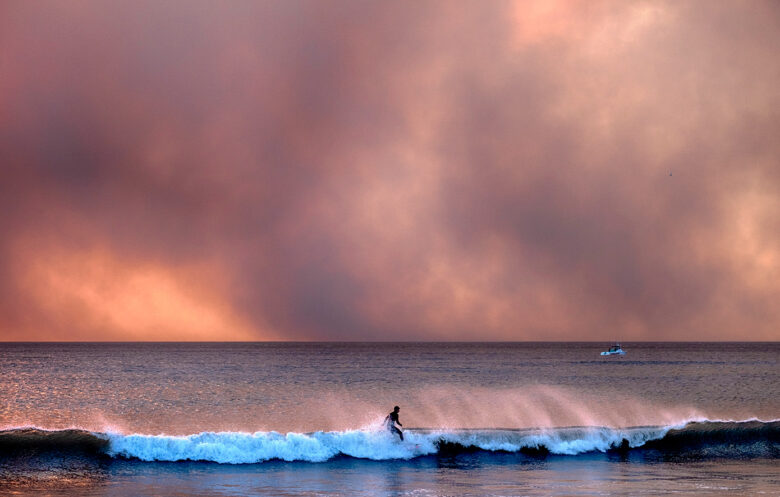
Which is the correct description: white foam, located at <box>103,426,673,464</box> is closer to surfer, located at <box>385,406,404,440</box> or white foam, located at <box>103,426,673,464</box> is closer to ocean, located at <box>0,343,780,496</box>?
ocean, located at <box>0,343,780,496</box>

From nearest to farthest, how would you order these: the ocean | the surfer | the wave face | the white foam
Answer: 1. the ocean
2. the white foam
3. the wave face
4. the surfer

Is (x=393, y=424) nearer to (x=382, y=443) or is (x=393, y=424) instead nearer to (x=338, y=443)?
(x=382, y=443)

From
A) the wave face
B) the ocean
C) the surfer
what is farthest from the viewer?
the surfer

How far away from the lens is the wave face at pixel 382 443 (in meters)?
25.4

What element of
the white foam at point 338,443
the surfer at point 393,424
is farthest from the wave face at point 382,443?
the surfer at point 393,424

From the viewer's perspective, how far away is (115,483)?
21438 millimetres

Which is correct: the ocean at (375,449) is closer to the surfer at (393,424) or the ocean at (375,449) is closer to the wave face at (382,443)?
the wave face at (382,443)

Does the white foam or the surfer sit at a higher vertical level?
the surfer

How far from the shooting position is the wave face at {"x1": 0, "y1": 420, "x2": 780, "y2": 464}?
2536cm

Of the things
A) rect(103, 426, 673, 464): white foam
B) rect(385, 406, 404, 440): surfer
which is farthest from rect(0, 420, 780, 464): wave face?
rect(385, 406, 404, 440): surfer

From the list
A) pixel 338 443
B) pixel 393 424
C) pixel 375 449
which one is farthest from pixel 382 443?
pixel 338 443

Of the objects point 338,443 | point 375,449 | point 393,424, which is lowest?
point 375,449

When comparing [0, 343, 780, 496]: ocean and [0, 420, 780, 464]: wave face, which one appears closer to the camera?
[0, 343, 780, 496]: ocean

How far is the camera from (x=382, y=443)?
26328 mm
